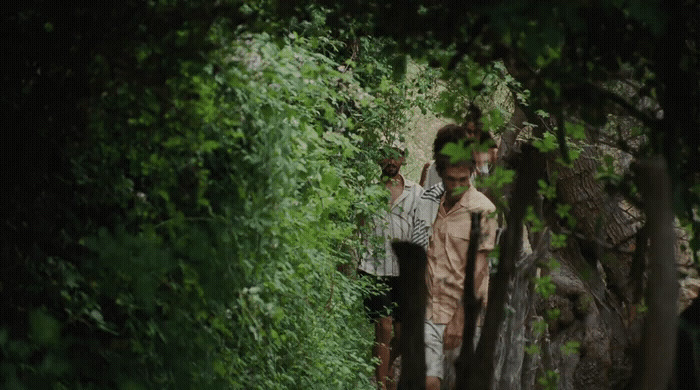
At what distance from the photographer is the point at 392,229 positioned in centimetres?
864

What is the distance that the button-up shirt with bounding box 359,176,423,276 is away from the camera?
8469 mm

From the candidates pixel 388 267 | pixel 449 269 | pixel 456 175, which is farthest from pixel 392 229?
pixel 456 175

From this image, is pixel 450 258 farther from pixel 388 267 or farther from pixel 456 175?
pixel 388 267

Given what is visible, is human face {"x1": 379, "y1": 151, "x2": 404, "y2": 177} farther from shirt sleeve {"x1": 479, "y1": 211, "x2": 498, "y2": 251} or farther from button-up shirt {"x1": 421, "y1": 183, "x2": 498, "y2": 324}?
shirt sleeve {"x1": 479, "y1": 211, "x2": 498, "y2": 251}

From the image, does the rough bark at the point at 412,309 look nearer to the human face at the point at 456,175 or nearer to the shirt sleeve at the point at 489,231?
the shirt sleeve at the point at 489,231

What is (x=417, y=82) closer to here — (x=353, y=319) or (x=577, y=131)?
(x=353, y=319)

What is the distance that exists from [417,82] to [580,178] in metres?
1.86

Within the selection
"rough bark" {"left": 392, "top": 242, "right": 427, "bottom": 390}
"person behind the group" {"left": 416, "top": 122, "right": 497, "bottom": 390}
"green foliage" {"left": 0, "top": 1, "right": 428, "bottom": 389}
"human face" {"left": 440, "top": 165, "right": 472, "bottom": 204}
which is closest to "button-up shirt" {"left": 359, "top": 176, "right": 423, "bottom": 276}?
"person behind the group" {"left": 416, "top": 122, "right": 497, "bottom": 390}

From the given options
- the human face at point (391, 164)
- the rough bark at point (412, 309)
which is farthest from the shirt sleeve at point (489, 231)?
the rough bark at point (412, 309)

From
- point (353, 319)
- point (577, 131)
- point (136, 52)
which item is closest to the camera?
point (136, 52)

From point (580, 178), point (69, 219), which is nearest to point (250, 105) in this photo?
point (69, 219)

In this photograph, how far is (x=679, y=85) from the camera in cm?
290

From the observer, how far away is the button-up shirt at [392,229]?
847 cm

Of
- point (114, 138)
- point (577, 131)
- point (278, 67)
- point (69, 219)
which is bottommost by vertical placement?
point (69, 219)
